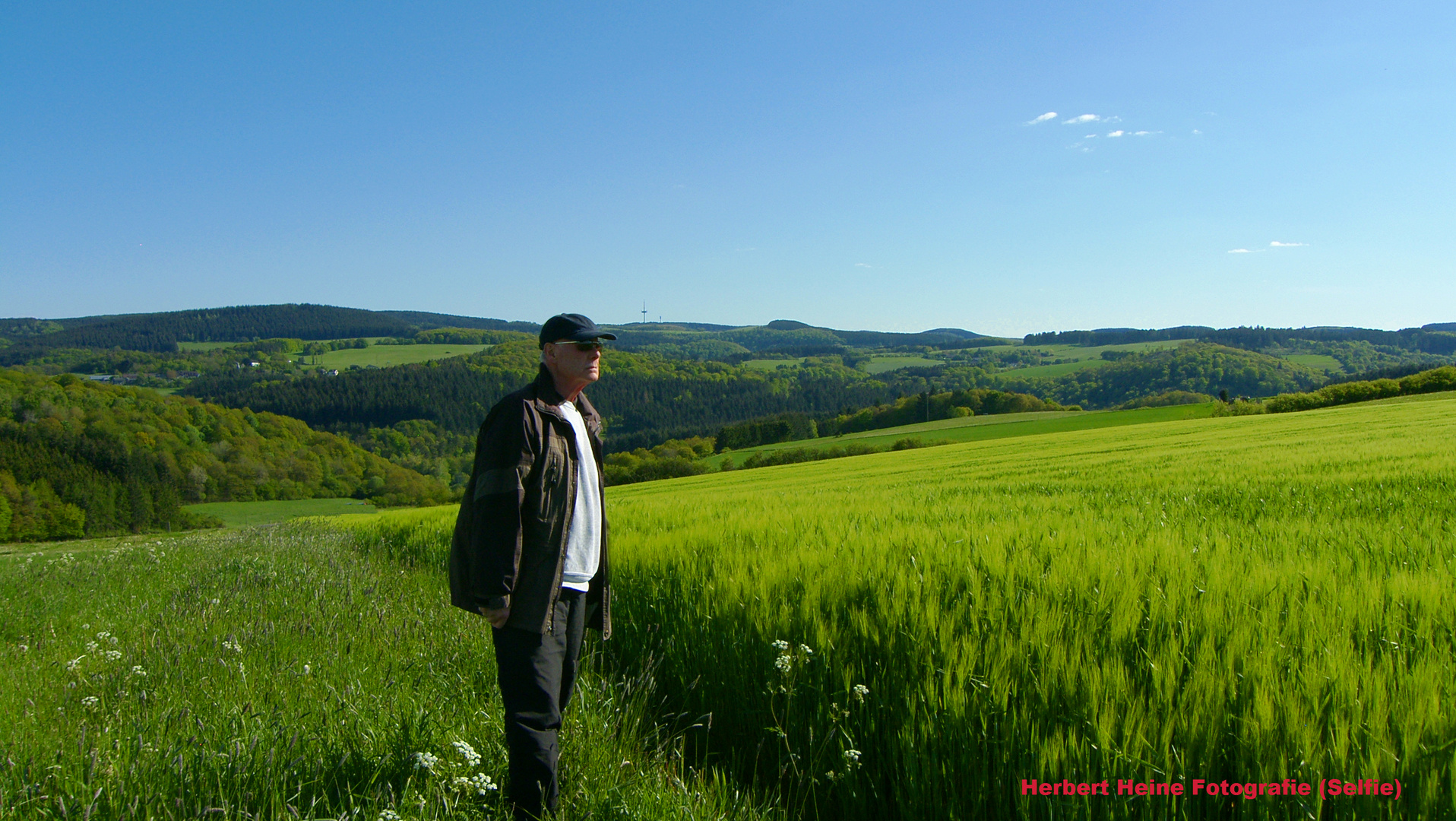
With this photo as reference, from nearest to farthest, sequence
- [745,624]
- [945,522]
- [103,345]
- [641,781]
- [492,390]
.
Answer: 1. [641,781]
2. [745,624]
3. [945,522]
4. [492,390]
5. [103,345]

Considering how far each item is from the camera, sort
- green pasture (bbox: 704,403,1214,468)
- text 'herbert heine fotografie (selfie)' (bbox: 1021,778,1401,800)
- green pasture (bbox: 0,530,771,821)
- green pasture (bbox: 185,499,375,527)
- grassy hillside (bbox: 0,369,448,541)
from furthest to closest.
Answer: green pasture (bbox: 185,499,375,527) → grassy hillside (bbox: 0,369,448,541) → green pasture (bbox: 704,403,1214,468) → green pasture (bbox: 0,530,771,821) → text 'herbert heine fotografie (selfie)' (bbox: 1021,778,1401,800)

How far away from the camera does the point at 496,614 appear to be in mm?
2879

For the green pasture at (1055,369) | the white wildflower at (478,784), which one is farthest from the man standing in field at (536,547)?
the green pasture at (1055,369)

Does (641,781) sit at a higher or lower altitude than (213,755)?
lower

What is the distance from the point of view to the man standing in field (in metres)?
2.87

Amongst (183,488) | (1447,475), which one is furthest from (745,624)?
(183,488)

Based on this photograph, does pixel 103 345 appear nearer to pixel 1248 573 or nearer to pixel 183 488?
pixel 183 488

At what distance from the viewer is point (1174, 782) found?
2145mm

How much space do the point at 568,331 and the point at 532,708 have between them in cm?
169

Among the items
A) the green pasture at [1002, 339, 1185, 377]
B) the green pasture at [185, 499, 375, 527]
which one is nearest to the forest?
the green pasture at [1002, 339, 1185, 377]

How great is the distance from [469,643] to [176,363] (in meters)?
204

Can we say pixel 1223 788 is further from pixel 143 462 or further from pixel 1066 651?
pixel 143 462

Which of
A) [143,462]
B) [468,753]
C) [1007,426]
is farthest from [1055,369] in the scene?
[468,753]

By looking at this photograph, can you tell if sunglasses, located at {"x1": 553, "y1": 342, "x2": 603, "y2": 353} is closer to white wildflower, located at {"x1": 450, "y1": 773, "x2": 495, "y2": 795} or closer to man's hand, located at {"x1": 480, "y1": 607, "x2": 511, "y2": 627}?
man's hand, located at {"x1": 480, "y1": 607, "x2": 511, "y2": 627}
